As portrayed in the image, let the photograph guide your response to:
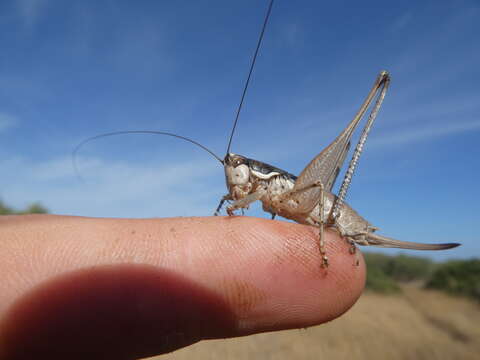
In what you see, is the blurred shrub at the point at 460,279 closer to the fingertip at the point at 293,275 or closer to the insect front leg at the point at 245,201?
the fingertip at the point at 293,275

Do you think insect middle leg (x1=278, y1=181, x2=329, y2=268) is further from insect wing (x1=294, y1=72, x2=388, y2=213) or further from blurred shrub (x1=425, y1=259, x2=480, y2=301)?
blurred shrub (x1=425, y1=259, x2=480, y2=301)

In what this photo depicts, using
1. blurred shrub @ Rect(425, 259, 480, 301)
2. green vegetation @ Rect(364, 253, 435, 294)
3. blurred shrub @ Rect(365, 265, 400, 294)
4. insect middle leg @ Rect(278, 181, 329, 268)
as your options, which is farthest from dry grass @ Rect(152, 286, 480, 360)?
green vegetation @ Rect(364, 253, 435, 294)

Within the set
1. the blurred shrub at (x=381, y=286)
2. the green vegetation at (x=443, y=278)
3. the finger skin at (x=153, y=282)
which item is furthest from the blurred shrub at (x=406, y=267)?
the finger skin at (x=153, y=282)

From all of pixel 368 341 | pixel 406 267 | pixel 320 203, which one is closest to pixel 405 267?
pixel 406 267

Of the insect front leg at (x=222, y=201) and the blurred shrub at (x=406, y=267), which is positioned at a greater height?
the insect front leg at (x=222, y=201)

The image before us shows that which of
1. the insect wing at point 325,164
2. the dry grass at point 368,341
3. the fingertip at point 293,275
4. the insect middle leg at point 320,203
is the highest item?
the insect wing at point 325,164

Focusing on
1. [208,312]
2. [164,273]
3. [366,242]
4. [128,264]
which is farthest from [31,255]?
[366,242]
